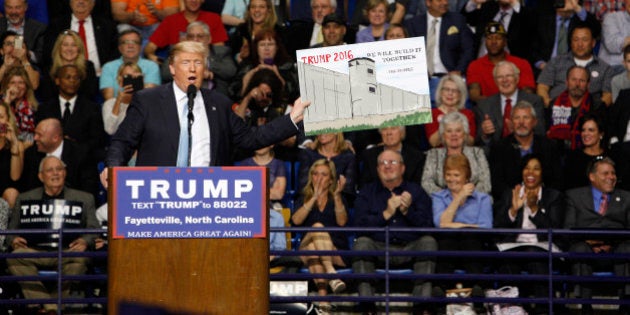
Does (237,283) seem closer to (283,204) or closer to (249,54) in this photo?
(283,204)

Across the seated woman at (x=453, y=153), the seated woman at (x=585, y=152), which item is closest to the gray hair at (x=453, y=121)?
the seated woman at (x=453, y=153)

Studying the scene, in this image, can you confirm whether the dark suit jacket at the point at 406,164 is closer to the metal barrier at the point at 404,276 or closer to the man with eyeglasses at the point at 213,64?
the metal barrier at the point at 404,276

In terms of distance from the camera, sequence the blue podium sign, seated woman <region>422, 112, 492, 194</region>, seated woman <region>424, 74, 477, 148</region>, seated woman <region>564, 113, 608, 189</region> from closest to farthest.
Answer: the blue podium sign
seated woman <region>422, 112, 492, 194</region>
seated woman <region>564, 113, 608, 189</region>
seated woman <region>424, 74, 477, 148</region>

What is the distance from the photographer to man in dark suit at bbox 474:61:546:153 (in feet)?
39.0

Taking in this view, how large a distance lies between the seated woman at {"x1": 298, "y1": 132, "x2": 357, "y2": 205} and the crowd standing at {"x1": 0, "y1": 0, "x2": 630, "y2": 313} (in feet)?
0.04

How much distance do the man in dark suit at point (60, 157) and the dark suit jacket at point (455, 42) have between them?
143 inches

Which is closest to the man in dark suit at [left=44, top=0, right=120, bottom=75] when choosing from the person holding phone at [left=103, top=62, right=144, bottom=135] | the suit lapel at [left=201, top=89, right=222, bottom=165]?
the person holding phone at [left=103, top=62, right=144, bottom=135]

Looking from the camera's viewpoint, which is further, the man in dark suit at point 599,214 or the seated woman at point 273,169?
the seated woman at point 273,169

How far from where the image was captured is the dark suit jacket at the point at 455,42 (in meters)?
12.8

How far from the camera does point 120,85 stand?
12.2 meters

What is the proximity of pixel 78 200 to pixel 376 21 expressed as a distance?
3693mm

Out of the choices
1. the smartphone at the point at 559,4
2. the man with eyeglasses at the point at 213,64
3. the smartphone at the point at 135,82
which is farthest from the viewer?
the smartphone at the point at 559,4

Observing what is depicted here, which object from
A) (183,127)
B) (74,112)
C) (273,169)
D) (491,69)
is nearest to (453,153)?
(273,169)

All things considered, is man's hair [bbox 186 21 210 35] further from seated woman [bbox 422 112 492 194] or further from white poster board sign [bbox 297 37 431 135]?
white poster board sign [bbox 297 37 431 135]
